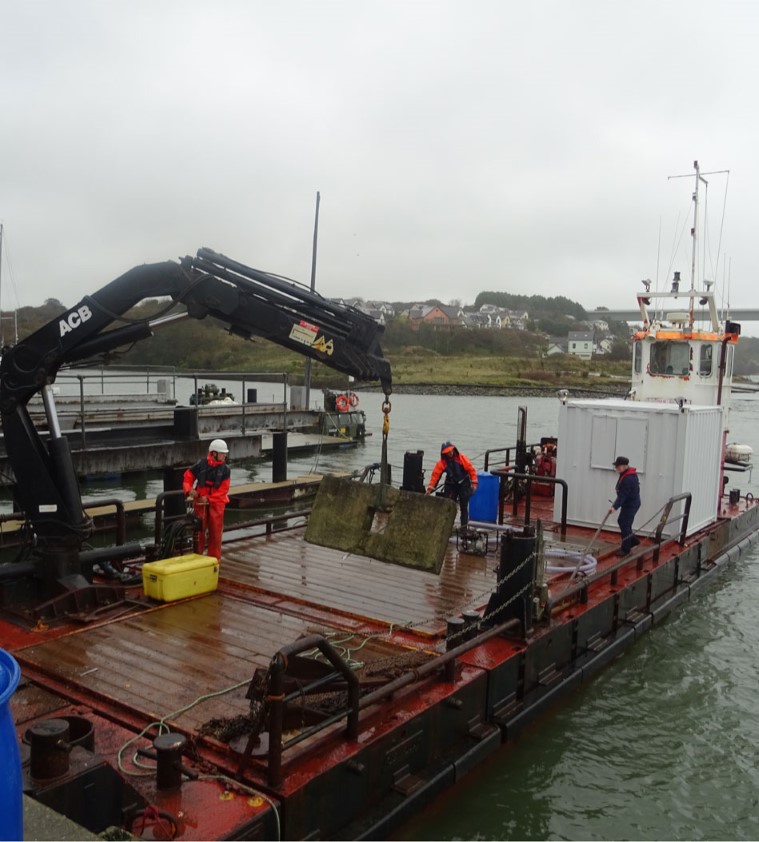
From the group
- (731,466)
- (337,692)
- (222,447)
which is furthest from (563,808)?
(731,466)

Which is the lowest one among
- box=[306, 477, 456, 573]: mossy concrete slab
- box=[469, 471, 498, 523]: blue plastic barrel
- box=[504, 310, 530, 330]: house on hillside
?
box=[469, 471, 498, 523]: blue plastic barrel

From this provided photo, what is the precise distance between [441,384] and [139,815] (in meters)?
71.3

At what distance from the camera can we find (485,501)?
12.3 m

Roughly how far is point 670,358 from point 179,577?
37.8 feet

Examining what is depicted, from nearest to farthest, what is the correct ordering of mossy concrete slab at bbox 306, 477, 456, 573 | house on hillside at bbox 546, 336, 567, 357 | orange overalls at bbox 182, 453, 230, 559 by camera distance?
mossy concrete slab at bbox 306, 477, 456, 573
orange overalls at bbox 182, 453, 230, 559
house on hillside at bbox 546, 336, 567, 357

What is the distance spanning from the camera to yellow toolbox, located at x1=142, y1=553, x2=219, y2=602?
7758 mm

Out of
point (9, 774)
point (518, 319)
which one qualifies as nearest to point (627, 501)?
point (9, 774)

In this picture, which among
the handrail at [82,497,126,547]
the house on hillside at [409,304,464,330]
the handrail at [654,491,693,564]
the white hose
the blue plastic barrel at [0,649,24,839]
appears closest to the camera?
the blue plastic barrel at [0,649,24,839]

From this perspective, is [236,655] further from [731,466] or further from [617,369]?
[617,369]

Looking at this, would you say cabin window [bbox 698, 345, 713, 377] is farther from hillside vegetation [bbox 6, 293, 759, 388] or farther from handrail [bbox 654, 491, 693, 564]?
hillside vegetation [bbox 6, 293, 759, 388]

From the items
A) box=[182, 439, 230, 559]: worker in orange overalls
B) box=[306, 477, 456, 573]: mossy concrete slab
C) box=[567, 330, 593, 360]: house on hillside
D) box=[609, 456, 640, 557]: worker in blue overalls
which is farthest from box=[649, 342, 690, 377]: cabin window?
box=[567, 330, 593, 360]: house on hillside

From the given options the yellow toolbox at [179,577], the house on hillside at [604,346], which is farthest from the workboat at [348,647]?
the house on hillside at [604,346]

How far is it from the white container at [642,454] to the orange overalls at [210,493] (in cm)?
580

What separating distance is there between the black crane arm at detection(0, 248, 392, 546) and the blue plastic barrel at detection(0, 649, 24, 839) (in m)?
4.68
